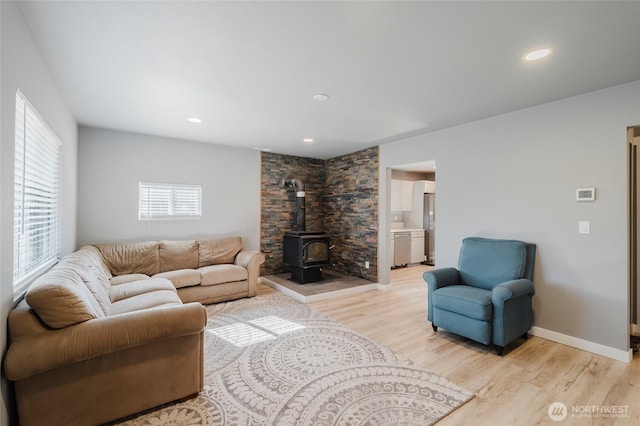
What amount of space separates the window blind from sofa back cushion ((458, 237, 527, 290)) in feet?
13.2

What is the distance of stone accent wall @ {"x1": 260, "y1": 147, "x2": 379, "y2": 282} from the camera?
17.4 feet

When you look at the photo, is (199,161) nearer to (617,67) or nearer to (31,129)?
(31,129)

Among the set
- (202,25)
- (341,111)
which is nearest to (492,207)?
(341,111)

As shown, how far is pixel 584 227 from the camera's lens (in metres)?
2.83

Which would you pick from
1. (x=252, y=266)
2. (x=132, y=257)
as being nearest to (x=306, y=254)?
(x=252, y=266)

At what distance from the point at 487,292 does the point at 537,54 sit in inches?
85.9

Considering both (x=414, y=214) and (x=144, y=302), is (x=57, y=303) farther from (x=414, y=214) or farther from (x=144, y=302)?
(x=414, y=214)

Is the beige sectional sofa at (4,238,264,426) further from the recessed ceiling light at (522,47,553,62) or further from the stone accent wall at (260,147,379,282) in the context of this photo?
the stone accent wall at (260,147,379,282)

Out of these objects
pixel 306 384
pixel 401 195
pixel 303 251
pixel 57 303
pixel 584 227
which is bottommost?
pixel 306 384

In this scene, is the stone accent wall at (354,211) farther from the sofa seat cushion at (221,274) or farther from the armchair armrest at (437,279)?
the sofa seat cushion at (221,274)

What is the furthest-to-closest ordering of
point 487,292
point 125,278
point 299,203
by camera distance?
point 299,203 → point 125,278 → point 487,292

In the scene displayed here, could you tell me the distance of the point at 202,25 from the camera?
182 centimetres

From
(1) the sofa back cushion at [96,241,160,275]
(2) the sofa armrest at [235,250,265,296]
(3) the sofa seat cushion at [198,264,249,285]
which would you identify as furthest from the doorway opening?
(1) the sofa back cushion at [96,241,160,275]

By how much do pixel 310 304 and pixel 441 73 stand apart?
3316mm
